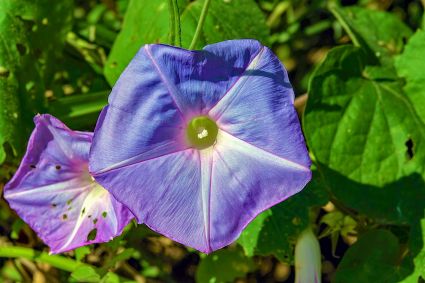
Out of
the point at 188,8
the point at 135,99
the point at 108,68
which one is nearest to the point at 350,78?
the point at 188,8

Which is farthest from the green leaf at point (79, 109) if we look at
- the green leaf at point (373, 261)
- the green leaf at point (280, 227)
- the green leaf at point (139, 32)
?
the green leaf at point (373, 261)

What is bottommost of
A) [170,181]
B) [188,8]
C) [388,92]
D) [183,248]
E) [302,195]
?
[183,248]

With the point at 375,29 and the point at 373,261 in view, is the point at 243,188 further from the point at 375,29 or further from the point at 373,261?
the point at 375,29

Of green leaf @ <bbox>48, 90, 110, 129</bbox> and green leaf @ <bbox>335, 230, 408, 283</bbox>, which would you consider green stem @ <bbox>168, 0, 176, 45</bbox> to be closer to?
green leaf @ <bbox>48, 90, 110, 129</bbox>

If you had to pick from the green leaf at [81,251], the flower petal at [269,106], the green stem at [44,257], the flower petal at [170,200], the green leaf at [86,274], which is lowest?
the green stem at [44,257]

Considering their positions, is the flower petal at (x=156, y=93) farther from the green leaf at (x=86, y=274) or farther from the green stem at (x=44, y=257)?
the green stem at (x=44, y=257)

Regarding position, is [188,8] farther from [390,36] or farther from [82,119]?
[390,36]
